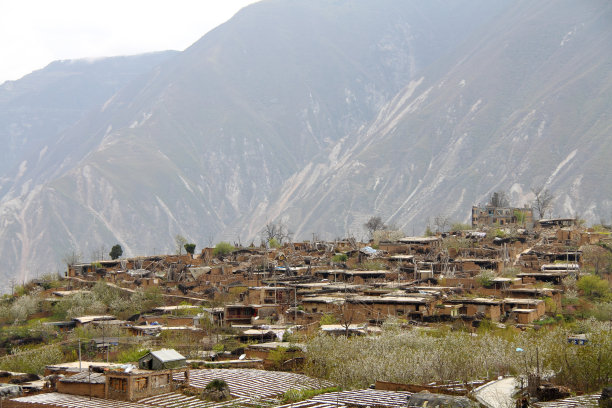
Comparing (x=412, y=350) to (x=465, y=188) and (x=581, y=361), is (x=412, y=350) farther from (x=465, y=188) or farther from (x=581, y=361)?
(x=465, y=188)

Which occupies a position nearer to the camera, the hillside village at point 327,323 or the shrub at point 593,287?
the hillside village at point 327,323

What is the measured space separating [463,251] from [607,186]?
79994 millimetres

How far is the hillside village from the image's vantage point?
29641 mm

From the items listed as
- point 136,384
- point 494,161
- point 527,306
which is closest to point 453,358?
point 136,384

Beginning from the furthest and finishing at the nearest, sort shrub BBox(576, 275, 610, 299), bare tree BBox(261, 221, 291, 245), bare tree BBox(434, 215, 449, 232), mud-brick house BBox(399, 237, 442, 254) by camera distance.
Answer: bare tree BBox(261, 221, 291, 245) → bare tree BBox(434, 215, 449, 232) → mud-brick house BBox(399, 237, 442, 254) → shrub BBox(576, 275, 610, 299)

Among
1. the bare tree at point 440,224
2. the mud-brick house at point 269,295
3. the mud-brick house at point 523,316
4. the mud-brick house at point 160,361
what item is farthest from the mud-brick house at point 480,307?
the bare tree at point 440,224

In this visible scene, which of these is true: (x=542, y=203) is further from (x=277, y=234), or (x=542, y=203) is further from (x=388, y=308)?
(x=388, y=308)

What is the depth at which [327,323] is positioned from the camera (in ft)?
149

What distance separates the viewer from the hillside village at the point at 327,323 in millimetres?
29641

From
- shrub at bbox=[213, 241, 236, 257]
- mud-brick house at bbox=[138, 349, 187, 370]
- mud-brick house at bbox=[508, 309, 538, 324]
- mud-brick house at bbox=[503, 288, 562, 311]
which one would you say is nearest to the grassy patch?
mud-brick house at bbox=[138, 349, 187, 370]

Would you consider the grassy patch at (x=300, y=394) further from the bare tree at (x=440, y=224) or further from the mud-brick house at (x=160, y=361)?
the bare tree at (x=440, y=224)

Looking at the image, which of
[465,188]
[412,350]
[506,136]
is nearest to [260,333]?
[412,350]

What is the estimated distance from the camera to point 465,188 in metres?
166

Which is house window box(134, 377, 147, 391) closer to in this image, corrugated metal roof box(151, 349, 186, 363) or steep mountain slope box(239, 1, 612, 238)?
corrugated metal roof box(151, 349, 186, 363)
